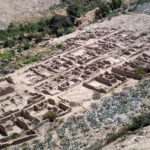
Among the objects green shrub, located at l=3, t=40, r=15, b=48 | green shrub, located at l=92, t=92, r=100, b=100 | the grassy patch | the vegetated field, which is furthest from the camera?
the vegetated field

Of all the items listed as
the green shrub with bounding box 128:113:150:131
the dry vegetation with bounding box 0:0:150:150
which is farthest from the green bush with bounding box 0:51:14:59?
the green shrub with bounding box 128:113:150:131

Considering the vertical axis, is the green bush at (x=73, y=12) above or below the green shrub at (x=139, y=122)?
below

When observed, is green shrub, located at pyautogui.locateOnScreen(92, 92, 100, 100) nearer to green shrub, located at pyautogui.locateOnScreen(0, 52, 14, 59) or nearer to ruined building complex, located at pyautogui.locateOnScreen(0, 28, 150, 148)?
ruined building complex, located at pyautogui.locateOnScreen(0, 28, 150, 148)

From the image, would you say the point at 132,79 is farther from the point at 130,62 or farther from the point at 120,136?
the point at 120,136

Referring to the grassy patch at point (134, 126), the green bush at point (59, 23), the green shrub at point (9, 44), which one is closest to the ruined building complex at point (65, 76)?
the grassy patch at point (134, 126)

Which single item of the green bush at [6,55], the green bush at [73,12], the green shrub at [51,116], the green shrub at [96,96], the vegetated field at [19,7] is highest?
the green shrub at [51,116]

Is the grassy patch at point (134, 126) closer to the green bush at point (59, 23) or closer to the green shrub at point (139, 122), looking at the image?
the green shrub at point (139, 122)

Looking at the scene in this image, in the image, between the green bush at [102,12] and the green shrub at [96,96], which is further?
the green bush at [102,12]

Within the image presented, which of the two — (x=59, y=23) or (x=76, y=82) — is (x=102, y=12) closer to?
(x=59, y=23)

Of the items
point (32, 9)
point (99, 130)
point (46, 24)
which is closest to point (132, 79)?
point (99, 130)

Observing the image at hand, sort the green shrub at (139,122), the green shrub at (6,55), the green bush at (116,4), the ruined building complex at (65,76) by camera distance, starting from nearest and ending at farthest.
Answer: the green shrub at (139,122), the ruined building complex at (65,76), the green shrub at (6,55), the green bush at (116,4)
